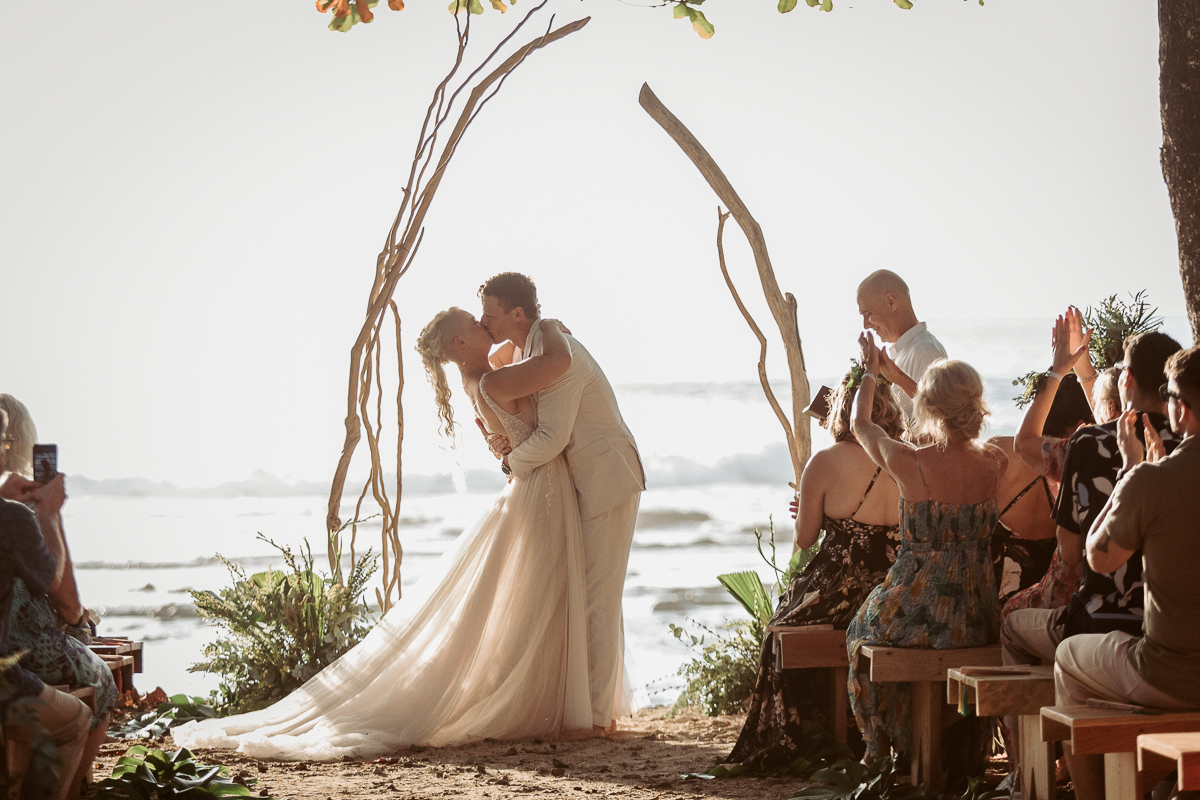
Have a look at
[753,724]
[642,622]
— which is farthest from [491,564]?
[642,622]

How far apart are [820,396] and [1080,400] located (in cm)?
95

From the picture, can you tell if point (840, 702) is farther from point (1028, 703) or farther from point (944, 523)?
point (1028, 703)

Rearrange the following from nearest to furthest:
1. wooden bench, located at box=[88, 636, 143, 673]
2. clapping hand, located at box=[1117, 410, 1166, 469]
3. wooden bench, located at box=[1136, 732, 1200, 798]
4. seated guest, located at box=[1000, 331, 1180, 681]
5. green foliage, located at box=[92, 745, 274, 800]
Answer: wooden bench, located at box=[1136, 732, 1200, 798] → clapping hand, located at box=[1117, 410, 1166, 469] → seated guest, located at box=[1000, 331, 1180, 681] → green foliage, located at box=[92, 745, 274, 800] → wooden bench, located at box=[88, 636, 143, 673]

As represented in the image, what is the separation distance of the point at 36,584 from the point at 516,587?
2.24 metres

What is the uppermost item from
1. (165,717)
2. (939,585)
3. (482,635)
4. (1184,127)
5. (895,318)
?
(1184,127)

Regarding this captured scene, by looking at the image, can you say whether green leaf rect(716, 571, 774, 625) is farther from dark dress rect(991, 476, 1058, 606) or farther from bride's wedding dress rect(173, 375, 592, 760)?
dark dress rect(991, 476, 1058, 606)

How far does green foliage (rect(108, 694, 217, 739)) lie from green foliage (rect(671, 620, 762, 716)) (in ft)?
7.30

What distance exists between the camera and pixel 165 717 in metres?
4.84

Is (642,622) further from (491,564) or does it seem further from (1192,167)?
(1192,167)

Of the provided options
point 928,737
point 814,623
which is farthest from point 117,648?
point 928,737

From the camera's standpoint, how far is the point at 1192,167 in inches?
142

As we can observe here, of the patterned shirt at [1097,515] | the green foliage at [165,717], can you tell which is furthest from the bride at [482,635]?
the patterned shirt at [1097,515]

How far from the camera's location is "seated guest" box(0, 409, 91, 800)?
2592 mm

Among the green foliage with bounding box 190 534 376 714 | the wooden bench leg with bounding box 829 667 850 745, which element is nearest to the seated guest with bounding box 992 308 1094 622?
the wooden bench leg with bounding box 829 667 850 745
